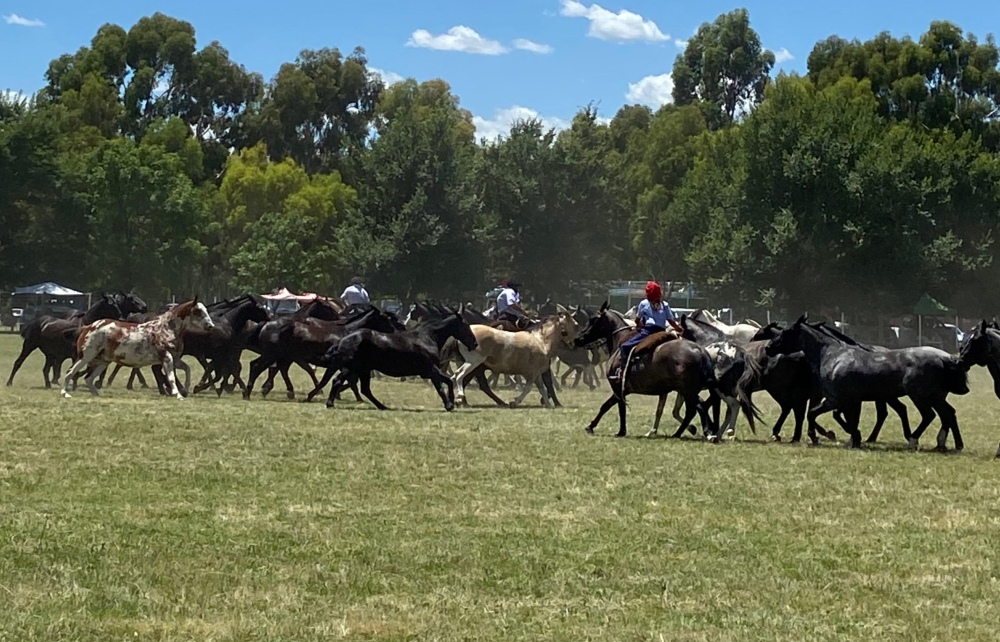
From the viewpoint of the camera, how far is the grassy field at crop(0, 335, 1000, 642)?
25.0 ft

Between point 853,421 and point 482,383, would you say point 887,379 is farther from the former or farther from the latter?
point 482,383

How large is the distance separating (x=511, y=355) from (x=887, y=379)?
7.42 m

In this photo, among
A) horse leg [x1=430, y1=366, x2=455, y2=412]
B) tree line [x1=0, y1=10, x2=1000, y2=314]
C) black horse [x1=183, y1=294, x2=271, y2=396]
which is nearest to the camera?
horse leg [x1=430, y1=366, x2=455, y2=412]

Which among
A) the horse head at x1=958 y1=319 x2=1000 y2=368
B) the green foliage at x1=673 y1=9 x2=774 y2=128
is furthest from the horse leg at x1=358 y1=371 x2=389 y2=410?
the green foliage at x1=673 y1=9 x2=774 y2=128

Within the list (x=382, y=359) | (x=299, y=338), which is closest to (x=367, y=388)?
(x=382, y=359)

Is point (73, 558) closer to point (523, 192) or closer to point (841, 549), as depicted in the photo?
point (841, 549)

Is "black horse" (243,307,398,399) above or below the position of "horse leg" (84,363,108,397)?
above

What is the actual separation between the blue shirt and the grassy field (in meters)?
1.91

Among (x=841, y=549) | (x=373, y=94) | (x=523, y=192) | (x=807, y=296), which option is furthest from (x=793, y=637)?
(x=373, y=94)

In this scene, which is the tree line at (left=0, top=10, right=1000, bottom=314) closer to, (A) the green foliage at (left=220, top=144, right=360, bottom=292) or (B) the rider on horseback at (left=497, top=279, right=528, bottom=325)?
(A) the green foliage at (left=220, top=144, right=360, bottom=292)

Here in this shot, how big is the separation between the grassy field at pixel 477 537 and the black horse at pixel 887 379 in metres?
0.61

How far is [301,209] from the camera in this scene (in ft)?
230

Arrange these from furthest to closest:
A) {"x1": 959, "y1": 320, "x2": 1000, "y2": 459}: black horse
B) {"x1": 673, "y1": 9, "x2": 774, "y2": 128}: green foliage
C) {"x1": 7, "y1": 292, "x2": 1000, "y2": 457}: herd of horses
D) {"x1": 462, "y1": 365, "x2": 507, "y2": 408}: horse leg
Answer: {"x1": 673, "y1": 9, "x2": 774, "y2": 128}: green foliage
{"x1": 462, "y1": 365, "x2": 507, "y2": 408}: horse leg
{"x1": 7, "y1": 292, "x2": 1000, "y2": 457}: herd of horses
{"x1": 959, "y1": 320, "x2": 1000, "y2": 459}: black horse

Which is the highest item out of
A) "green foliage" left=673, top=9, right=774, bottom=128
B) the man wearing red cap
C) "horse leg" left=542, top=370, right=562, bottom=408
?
"green foliage" left=673, top=9, right=774, bottom=128
